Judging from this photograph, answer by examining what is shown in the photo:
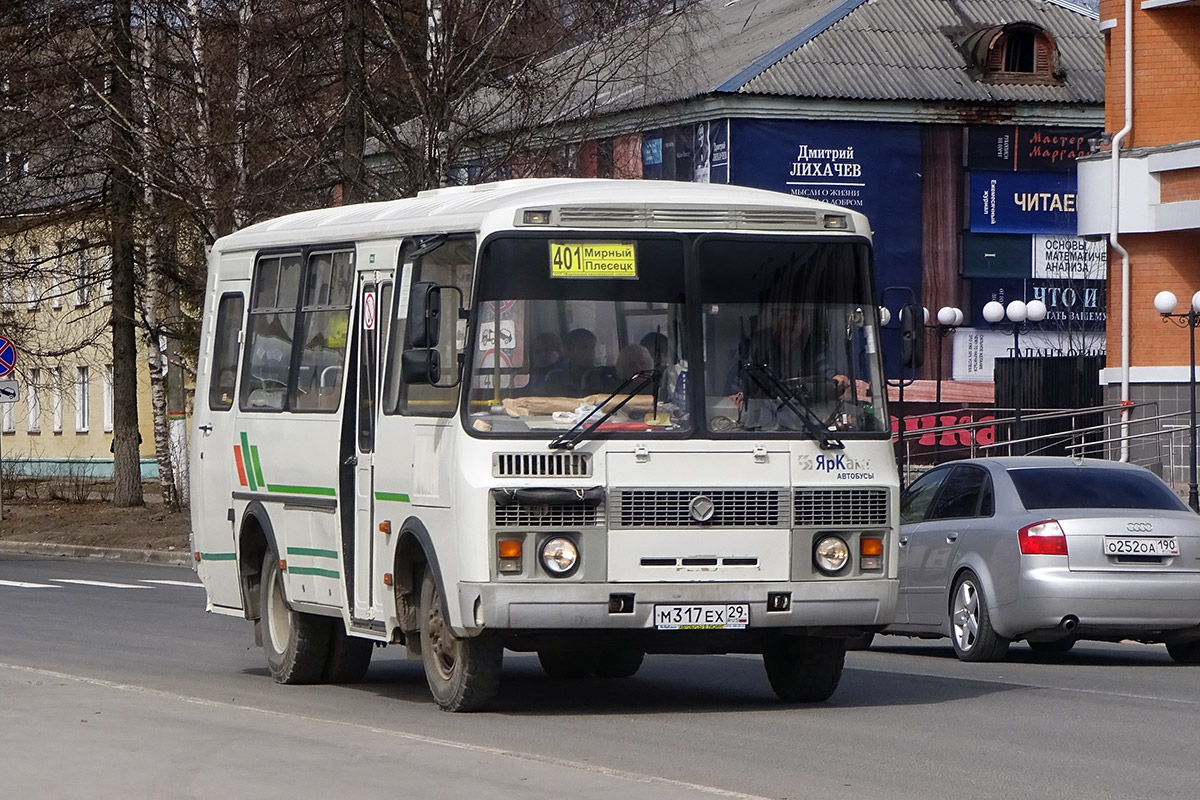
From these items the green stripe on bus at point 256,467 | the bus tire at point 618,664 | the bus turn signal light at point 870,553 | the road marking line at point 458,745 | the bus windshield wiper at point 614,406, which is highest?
the bus windshield wiper at point 614,406

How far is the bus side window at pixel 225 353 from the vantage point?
14.5 m

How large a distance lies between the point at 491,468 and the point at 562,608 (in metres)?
0.78

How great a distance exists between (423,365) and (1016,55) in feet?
141

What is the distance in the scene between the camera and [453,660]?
1163 centimetres

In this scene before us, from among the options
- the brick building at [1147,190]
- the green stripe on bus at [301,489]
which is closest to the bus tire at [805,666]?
the green stripe on bus at [301,489]

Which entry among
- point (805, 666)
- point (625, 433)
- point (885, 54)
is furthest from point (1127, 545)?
point (885, 54)

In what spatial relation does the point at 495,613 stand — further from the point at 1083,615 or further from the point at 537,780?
the point at 1083,615

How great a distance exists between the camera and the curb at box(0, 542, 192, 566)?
31125mm

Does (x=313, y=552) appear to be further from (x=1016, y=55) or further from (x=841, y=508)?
(x=1016, y=55)

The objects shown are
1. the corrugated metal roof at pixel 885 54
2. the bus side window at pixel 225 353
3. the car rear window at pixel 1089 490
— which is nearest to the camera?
the bus side window at pixel 225 353

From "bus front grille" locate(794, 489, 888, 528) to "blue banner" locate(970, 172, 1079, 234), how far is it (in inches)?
1628

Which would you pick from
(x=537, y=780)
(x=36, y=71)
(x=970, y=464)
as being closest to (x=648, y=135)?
(x=36, y=71)

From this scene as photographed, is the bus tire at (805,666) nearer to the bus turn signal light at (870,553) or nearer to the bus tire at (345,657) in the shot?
the bus turn signal light at (870,553)

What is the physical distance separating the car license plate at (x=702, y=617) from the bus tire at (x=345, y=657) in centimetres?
308
